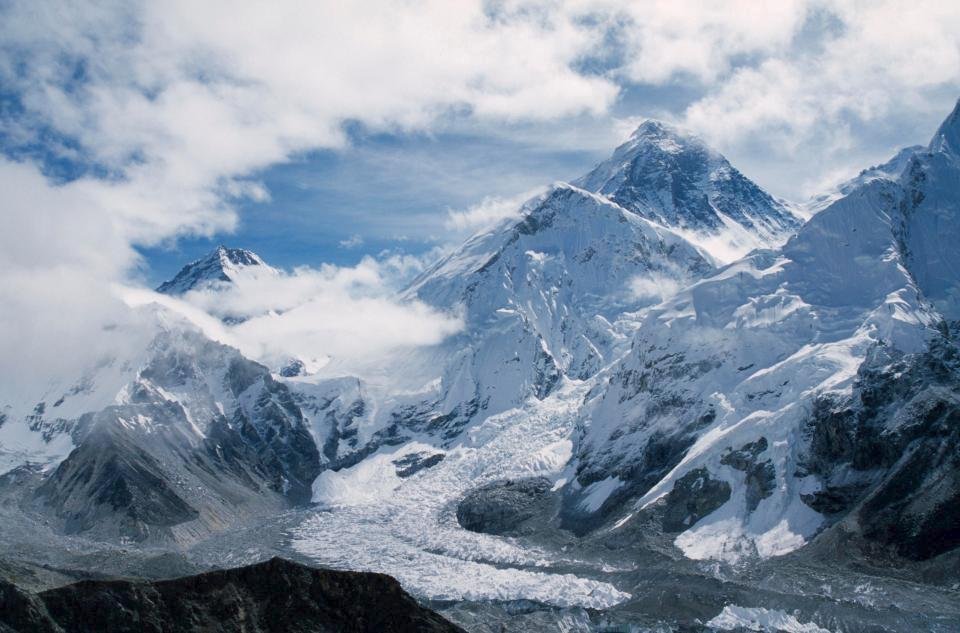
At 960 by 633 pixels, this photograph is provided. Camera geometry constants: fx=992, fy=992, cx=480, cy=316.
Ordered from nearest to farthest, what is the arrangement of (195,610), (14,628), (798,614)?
(14,628) → (195,610) → (798,614)

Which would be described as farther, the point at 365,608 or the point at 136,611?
the point at 365,608

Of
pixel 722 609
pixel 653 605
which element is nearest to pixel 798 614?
pixel 722 609

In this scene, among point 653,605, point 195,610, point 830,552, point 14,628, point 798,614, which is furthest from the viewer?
point 830,552

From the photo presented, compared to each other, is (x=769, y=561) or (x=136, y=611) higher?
(x=136, y=611)

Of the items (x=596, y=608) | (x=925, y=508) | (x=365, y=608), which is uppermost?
(x=365, y=608)

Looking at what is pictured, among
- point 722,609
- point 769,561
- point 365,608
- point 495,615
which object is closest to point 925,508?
point 769,561

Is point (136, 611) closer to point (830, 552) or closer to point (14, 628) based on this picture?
point (14, 628)
